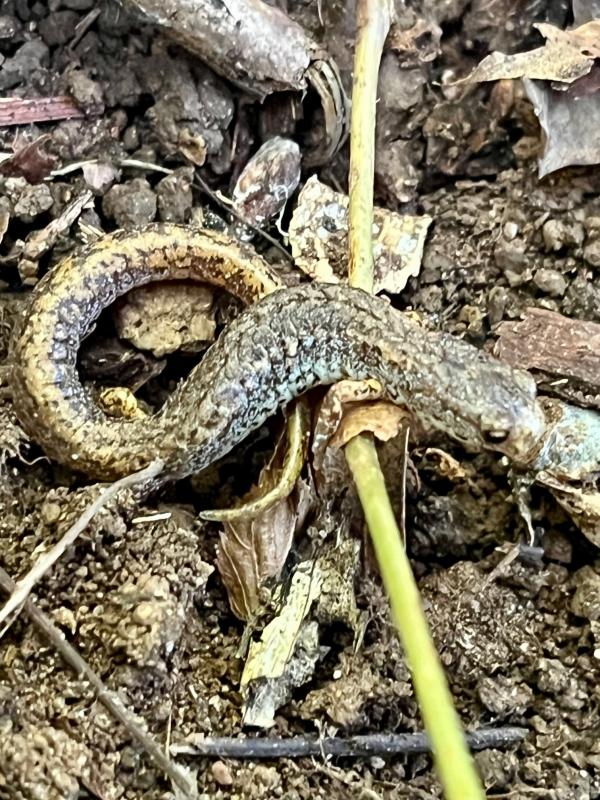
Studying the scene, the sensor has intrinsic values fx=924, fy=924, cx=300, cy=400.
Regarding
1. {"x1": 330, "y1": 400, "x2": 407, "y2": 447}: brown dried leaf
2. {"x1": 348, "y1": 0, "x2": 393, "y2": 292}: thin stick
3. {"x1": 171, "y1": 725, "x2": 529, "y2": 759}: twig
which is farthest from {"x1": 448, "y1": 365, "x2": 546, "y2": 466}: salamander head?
{"x1": 171, "y1": 725, "x2": 529, "y2": 759}: twig

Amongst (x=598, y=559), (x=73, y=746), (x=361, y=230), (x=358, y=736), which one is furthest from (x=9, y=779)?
(x=361, y=230)

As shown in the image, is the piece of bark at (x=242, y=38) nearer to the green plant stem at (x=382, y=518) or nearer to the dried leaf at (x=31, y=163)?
the green plant stem at (x=382, y=518)

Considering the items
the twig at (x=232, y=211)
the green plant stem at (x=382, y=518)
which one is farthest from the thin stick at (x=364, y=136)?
the twig at (x=232, y=211)

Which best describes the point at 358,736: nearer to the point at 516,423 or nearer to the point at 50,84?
the point at 516,423

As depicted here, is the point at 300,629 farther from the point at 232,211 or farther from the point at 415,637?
the point at 232,211

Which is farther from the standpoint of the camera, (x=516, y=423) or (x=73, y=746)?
(x=516, y=423)
